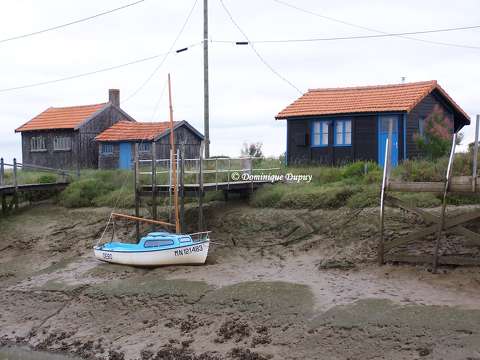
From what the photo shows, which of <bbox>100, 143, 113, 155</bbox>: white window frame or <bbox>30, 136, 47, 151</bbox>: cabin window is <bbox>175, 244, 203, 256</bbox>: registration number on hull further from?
<bbox>30, 136, 47, 151</bbox>: cabin window

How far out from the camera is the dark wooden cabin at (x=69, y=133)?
129 feet

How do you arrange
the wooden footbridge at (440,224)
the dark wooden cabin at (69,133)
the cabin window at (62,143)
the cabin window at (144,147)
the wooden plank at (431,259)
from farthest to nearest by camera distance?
the cabin window at (62,143)
the dark wooden cabin at (69,133)
the cabin window at (144,147)
the wooden footbridge at (440,224)
the wooden plank at (431,259)

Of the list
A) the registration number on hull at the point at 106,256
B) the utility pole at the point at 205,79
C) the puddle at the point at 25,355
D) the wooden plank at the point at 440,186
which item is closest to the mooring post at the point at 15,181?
the registration number on hull at the point at 106,256

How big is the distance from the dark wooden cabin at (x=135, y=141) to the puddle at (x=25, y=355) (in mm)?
20193

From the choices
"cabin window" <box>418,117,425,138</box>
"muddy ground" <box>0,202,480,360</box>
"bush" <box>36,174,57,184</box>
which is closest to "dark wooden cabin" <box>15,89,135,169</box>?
"bush" <box>36,174,57,184</box>

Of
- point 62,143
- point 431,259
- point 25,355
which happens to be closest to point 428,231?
point 431,259

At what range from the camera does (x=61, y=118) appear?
41.2 meters

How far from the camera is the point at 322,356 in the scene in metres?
14.6

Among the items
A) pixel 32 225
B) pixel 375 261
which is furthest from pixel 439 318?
pixel 32 225

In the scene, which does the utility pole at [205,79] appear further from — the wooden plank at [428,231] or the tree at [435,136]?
the wooden plank at [428,231]

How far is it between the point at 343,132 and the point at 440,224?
12144mm

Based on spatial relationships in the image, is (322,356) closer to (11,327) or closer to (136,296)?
(136,296)

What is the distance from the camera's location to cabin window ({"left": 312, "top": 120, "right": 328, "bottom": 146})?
30.1 m

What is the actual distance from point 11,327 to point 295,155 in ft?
52.7
